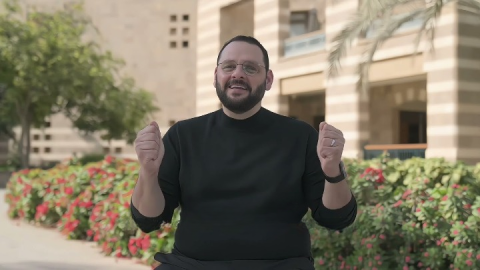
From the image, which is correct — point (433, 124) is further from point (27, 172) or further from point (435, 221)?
point (435, 221)

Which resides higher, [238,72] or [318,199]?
[238,72]

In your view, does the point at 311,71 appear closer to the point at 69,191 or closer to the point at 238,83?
the point at 69,191

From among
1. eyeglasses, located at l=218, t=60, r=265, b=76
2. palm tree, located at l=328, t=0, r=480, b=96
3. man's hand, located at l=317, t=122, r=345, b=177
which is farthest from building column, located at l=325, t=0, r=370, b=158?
man's hand, located at l=317, t=122, r=345, b=177

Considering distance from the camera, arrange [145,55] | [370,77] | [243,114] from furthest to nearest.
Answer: [145,55] < [370,77] < [243,114]

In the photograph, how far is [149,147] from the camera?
9.38ft

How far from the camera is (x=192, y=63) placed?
116 ft

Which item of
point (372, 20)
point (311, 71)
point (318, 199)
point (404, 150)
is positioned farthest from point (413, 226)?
point (311, 71)

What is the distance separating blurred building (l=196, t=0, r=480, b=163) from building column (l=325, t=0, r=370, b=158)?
0.03 metres

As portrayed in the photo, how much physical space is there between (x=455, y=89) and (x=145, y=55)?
2254 centimetres

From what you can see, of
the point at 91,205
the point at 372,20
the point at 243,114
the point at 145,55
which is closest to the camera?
the point at 243,114

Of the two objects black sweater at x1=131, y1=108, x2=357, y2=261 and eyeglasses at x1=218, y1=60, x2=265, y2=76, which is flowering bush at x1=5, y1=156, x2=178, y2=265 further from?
eyeglasses at x1=218, y1=60, x2=265, y2=76

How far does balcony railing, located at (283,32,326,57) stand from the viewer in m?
20.8

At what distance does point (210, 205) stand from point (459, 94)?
14.1 metres

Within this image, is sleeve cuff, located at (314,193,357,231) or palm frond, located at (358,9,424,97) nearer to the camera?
sleeve cuff, located at (314,193,357,231)
